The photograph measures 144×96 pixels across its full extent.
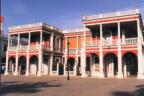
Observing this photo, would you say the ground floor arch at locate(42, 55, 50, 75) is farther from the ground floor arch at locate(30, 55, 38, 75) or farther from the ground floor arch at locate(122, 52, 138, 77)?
the ground floor arch at locate(122, 52, 138, 77)

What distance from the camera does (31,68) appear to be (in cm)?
4681

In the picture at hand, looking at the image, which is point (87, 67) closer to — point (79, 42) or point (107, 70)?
point (107, 70)

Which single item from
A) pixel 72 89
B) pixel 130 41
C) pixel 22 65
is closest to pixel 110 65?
pixel 130 41

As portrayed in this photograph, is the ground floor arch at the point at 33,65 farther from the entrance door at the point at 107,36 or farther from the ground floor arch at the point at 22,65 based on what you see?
the entrance door at the point at 107,36

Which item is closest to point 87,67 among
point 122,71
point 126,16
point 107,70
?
point 107,70

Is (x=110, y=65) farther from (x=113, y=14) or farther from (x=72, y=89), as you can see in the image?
(x=72, y=89)

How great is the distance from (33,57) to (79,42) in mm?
9332

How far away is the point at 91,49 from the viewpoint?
3684 centimetres

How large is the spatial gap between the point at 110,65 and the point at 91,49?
3.84 metres

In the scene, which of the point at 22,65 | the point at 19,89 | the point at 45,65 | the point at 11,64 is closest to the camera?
the point at 19,89

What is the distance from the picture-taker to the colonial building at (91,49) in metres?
34.2

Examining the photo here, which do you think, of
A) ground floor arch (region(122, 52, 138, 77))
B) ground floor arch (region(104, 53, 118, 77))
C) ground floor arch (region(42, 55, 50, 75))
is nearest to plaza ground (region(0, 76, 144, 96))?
ground floor arch (region(122, 52, 138, 77))

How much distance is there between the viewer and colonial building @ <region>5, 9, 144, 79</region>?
34.2 metres

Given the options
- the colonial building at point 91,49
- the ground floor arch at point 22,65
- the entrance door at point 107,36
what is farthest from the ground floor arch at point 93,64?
the ground floor arch at point 22,65
